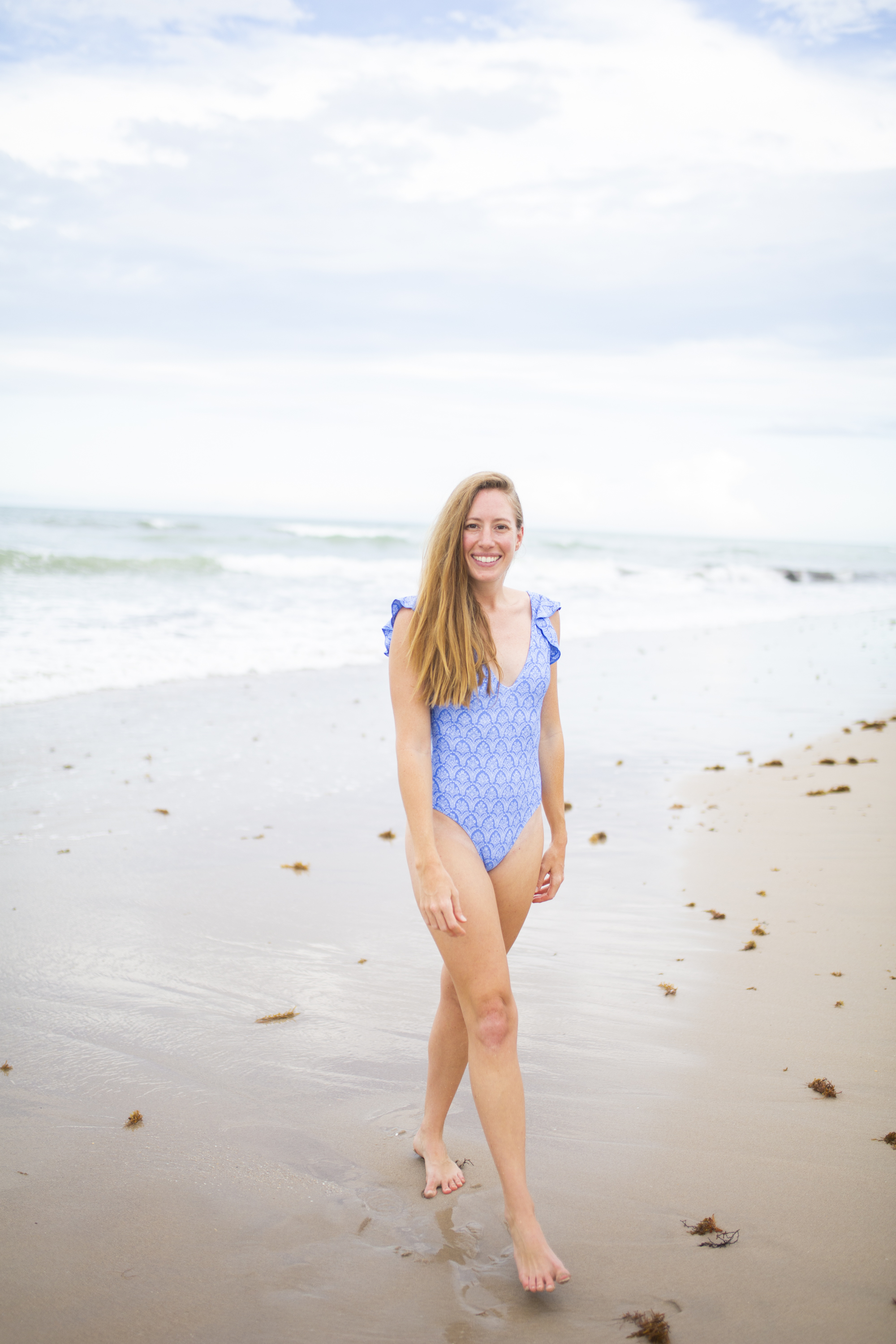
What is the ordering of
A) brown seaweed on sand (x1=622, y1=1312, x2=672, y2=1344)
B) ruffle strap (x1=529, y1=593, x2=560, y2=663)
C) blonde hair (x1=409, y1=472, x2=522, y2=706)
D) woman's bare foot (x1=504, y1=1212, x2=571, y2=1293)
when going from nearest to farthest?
brown seaweed on sand (x1=622, y1=1312, x2=672, y2=1344), woman's bare foot (x1=504, y1=1212, x2=571, y2=1293), blonde hair (x1=409, y1=472, x2=522, y2=706), ruffle strap (x1=529, y1=593, x2=560, y2=663)

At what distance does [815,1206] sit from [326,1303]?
4.35ft

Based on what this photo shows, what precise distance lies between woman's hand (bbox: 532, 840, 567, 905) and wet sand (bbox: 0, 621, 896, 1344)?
0.79 metres

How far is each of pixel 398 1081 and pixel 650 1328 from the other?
4.28 ft

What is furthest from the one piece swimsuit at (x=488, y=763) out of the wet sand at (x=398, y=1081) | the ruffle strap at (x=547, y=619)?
the wet sand at (x=398, y=1081)

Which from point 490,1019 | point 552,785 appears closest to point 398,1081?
point 490,1019

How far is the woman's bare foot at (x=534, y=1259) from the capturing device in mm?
2307

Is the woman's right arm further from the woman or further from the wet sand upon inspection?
the wet sand

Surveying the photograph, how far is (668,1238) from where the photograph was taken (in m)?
2.50

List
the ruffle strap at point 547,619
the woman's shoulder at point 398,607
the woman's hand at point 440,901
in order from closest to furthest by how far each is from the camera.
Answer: the woman's hand at point 440,901 → the woman's shoulder at point 398,607 → the ruffle strap at point 547,619

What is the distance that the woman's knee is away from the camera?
2.49 metres

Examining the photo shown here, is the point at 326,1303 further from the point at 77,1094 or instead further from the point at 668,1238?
the point at 77,1094

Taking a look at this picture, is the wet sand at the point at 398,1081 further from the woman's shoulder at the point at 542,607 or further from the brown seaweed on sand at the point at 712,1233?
the woman's shoulder at the point at 542,607

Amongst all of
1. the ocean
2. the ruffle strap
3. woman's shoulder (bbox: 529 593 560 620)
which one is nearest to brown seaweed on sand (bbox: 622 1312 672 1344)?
the ruffle strap

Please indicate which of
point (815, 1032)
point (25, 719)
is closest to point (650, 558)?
point (25, 719)
